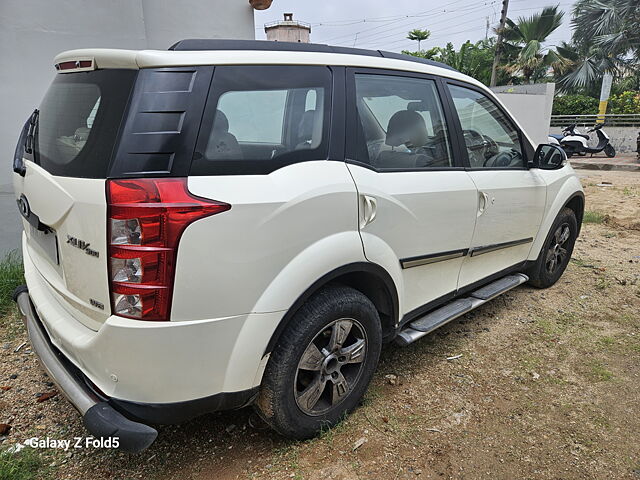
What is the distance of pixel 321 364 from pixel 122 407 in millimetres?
884

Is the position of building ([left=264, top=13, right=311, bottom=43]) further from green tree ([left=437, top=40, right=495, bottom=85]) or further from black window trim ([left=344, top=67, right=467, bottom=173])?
green tree ([left=437, top=40, right=495, bottom=85])

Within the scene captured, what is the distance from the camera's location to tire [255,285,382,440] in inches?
79.7

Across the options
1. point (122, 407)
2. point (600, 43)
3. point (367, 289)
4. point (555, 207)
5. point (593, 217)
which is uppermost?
point (600, 43)

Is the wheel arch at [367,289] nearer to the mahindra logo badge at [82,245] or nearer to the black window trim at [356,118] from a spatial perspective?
the black window trim at [356,118]

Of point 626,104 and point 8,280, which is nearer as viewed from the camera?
point 8,280

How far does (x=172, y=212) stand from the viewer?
1638 millimetres

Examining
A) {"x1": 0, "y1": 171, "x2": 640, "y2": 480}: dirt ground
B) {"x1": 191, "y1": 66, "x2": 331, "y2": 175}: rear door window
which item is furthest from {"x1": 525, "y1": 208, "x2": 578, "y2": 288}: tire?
{"x1": 191, "y1": 66, "x2": 331, "y2": 175}: rear door window

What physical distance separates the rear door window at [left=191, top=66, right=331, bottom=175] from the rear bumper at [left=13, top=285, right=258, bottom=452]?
909 mm

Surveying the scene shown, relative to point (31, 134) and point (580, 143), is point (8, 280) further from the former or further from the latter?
point (580, 143)

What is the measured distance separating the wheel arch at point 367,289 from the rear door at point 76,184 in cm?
72

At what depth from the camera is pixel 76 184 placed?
1.77 metres

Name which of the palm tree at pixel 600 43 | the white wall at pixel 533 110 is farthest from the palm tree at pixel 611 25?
the white wall at pixel 533 110

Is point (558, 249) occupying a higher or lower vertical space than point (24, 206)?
lower

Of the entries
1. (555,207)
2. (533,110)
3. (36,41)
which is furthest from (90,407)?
(533,110)
